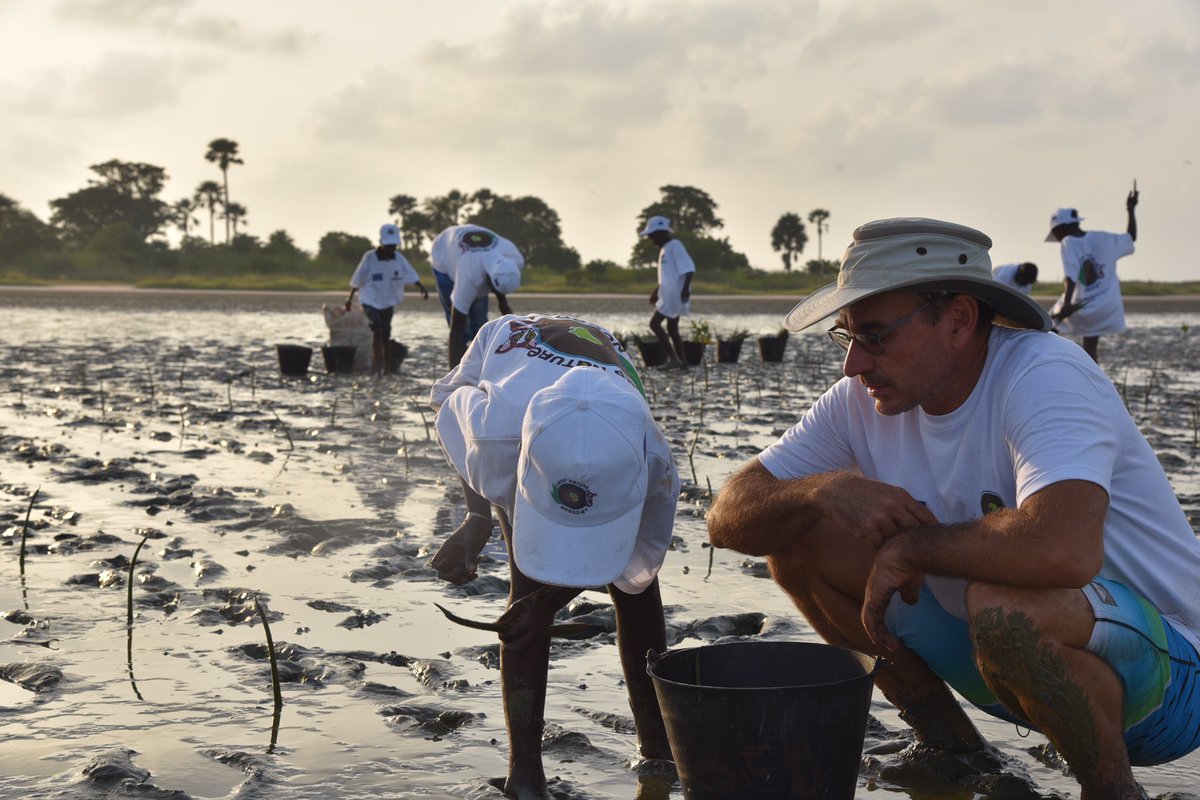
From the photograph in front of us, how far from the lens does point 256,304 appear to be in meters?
35.1

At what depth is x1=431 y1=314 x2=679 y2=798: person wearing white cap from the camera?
2.47 metres

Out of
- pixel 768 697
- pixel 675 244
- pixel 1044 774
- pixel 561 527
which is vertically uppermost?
pixel 675 244

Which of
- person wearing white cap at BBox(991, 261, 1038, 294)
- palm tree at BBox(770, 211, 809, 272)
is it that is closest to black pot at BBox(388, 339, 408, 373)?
person wearing white cap at BBox(991, 261, 1038, 294)

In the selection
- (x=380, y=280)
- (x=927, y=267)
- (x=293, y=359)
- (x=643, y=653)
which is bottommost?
(x=643, y=653)

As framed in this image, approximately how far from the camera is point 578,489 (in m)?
2.46

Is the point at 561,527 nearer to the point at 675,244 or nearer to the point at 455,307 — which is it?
the point at 455,307

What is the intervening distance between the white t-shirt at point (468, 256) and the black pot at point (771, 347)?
15.9ft

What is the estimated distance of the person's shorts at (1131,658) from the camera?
8.06ft

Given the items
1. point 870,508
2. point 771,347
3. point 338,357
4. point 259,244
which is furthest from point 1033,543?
point 259,244

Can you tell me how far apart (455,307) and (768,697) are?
8.43 meters

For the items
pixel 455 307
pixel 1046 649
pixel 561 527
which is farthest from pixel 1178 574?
pixel 455 307

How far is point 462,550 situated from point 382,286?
30.0 feet

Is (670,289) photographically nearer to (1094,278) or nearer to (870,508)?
(1094,278)

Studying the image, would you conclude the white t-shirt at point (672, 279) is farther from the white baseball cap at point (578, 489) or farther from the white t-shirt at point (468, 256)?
the white baseball cap at point (578, 489)
